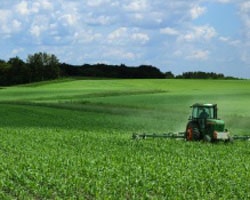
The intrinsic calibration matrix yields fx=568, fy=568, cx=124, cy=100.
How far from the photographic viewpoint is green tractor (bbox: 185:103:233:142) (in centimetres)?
2583

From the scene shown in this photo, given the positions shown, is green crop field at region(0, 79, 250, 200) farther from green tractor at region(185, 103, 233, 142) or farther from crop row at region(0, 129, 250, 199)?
green tractor at region(185, 103, 233, 142)

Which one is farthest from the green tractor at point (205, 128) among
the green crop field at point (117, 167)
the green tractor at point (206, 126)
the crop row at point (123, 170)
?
the crop row at point (123, 170)

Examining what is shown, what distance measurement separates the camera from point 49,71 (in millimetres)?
150500

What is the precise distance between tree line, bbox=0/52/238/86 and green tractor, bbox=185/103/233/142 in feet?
385

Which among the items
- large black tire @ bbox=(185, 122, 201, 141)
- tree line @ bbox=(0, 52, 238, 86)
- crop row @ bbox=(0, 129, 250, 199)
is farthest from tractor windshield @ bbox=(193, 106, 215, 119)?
tree line @ bbox=(0, 52, 238, 86)

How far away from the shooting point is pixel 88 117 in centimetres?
4459

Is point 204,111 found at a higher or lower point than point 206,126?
higher

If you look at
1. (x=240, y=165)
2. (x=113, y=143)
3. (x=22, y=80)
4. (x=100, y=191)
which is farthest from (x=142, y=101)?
(x=22, y=80)

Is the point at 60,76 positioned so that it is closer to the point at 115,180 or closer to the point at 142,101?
the point at 142,101

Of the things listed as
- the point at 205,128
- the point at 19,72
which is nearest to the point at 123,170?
the point at 205,128

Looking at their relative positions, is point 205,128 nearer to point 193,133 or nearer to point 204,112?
point 193,133

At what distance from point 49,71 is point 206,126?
127 m

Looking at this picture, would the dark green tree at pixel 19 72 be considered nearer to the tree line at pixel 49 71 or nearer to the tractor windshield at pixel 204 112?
the tree line at pixel 49 71

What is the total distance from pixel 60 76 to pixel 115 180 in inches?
5428
